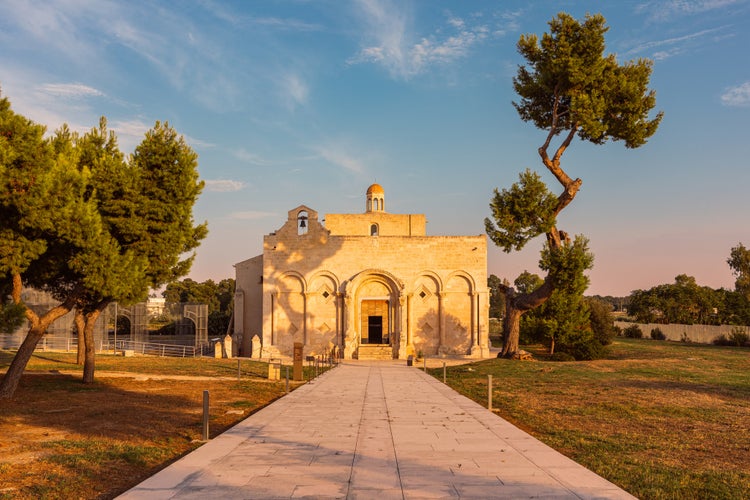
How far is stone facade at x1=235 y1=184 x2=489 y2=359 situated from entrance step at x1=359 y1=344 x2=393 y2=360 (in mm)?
703

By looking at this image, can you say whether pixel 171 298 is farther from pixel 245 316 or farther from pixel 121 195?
pixel 121 195

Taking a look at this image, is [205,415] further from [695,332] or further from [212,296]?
[212,296]

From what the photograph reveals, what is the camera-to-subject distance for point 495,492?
19.6ft

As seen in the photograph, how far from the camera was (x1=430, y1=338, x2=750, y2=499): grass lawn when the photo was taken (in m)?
7.03

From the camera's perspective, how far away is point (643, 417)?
38.0 ft

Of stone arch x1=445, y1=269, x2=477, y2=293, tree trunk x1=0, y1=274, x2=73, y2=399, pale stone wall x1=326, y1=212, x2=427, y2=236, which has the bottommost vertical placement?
tree trunk x1=0, y1=274, x2=73, y2=399

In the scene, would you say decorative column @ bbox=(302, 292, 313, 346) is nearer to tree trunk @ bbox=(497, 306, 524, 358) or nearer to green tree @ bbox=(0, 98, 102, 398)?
tree trunk @ bbox=(497, 306, 524, 358)

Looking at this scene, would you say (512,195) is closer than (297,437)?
No

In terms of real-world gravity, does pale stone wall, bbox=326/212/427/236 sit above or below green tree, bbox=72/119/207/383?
above

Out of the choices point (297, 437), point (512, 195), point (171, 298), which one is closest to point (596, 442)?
point (297, 437)

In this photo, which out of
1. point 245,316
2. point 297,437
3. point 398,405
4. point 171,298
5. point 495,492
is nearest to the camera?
point 495,492

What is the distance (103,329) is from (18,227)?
25350 mm

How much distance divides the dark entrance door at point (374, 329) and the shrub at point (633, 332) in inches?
1047

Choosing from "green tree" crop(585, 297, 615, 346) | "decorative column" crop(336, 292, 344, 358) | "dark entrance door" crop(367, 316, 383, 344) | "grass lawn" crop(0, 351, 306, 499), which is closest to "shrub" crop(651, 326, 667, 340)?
"green tree" crop(585, 297, 615, 346)
